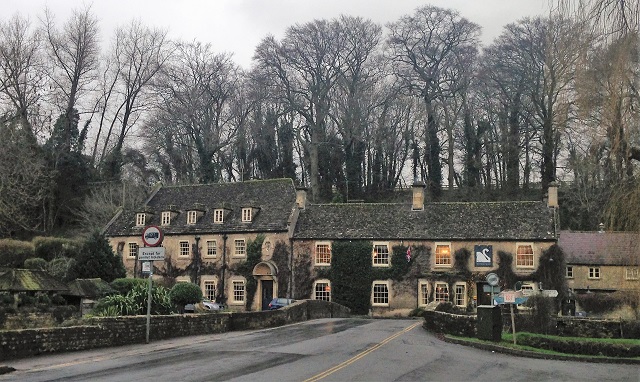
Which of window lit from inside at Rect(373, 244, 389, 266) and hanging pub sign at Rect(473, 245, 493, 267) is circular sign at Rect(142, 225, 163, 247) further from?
hanging pub sign at Rect(473, 245, 493, 267)

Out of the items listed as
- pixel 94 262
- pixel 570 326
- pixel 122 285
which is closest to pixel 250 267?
pixel 94 262

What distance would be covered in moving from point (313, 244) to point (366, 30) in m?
26.1

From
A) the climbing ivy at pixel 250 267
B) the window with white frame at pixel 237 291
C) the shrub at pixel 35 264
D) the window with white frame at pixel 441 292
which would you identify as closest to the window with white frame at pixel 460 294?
the window with white frame at pixel 441 292

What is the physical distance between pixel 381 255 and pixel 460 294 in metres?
5.79

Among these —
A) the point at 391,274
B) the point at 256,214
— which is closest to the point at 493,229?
the point at 391,274

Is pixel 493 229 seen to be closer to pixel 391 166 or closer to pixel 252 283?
pixel 252 283

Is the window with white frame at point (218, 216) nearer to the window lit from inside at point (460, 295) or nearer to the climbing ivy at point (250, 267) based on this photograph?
→ the climbing ivy at point (250, 267)

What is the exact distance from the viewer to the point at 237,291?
4656 cm

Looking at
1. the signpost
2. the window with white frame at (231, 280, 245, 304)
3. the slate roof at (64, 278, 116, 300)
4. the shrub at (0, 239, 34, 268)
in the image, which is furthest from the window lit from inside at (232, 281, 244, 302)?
the signpost

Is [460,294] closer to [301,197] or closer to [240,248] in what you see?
[301,197]

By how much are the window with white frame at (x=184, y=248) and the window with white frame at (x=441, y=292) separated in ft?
59.6

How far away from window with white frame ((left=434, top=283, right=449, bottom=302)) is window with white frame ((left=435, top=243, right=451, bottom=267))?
131 cm

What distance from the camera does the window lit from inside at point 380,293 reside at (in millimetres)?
44281

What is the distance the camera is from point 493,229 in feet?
142
